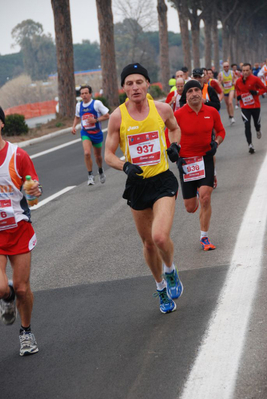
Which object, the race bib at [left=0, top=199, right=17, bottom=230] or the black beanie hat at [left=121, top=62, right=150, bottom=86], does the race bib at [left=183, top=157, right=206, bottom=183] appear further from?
the race bib at [left=0, top=199, right=17, bottom=230]

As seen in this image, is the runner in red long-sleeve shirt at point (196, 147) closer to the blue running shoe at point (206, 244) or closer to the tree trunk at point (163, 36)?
the blue running shoe at point (206, 244)

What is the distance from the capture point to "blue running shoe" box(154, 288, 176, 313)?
6.02 meters

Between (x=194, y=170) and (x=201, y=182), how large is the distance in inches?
6.4

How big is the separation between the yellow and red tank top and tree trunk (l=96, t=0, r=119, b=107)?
102 ft

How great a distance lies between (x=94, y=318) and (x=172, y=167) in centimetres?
935

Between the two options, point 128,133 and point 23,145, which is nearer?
point 128,133

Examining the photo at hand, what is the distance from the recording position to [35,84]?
8456 centimetres

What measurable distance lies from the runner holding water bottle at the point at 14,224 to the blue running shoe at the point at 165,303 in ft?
4.00

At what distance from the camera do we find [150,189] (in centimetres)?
595

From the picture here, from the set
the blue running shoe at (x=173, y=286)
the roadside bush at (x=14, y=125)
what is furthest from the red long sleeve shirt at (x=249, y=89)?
the roadside bush at (x=14, y=125)

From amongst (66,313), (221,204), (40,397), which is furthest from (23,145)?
(40,397)

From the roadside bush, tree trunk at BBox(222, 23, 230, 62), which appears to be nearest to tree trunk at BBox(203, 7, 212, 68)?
tree trunk at BBox(222, 23, 230, 62)

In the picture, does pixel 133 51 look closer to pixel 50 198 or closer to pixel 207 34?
pixel 207 34

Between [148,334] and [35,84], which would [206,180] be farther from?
[35,84]
